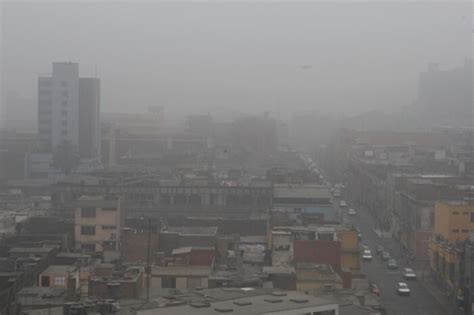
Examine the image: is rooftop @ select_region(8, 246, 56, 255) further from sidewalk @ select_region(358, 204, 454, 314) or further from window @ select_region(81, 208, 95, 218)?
sidewalk @ select_region(358, 204, 454, 314)

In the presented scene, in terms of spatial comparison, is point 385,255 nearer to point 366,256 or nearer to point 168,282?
point 366,256

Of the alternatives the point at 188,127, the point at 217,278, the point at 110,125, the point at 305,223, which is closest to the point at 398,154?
the point at 188,127

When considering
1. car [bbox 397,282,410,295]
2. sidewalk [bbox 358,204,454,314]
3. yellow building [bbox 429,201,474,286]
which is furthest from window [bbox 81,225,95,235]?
yellow building [bbox 429,201,474,286]

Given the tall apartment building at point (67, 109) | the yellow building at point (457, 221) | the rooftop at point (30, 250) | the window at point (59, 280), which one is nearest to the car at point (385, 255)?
the yellow building at point (457, 221)

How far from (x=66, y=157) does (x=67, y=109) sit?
213 centimetres

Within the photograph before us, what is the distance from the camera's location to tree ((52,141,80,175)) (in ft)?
65.4

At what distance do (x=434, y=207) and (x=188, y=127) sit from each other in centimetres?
1287

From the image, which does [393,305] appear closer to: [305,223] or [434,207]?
[305,223]

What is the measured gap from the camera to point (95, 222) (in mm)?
10727

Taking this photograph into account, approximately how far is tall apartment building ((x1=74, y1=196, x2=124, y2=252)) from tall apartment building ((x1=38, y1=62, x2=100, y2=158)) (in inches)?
442

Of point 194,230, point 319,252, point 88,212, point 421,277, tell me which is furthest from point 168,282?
point 421,277

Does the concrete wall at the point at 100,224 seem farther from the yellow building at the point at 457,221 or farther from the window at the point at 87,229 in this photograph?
the yellow building at the point at 457,221

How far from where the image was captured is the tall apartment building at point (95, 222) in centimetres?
1066

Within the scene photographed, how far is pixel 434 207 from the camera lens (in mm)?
13055
